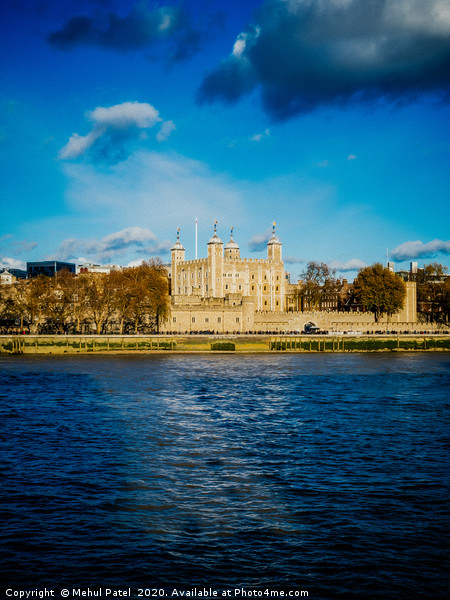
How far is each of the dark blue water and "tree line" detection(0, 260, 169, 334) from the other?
46.9 m

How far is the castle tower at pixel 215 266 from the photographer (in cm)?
11781

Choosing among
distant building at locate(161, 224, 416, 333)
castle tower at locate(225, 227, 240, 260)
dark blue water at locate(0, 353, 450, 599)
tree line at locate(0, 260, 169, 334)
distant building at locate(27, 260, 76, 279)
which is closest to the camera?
dark blue water at locate(0, 353, 450, 599)

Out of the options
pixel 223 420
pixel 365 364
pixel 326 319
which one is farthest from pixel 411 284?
pixel 223 420

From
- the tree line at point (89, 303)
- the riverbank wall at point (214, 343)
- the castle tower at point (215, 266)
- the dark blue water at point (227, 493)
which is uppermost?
the castle tower at point (215, 266)

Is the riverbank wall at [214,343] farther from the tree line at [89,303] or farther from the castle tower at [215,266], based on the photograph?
the castle tower at [215,266]

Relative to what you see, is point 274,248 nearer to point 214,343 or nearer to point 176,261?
point 176,261

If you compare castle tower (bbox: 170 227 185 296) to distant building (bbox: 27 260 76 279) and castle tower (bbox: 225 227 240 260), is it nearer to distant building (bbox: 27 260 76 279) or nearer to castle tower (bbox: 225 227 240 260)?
castle tower (bbox: 225 227 240 260)

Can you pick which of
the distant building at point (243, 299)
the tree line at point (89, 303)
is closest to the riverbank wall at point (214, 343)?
the tree line at point (89, 303)

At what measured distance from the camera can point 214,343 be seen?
84.8m

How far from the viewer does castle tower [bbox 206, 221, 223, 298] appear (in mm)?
117812

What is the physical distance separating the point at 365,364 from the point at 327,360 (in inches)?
229

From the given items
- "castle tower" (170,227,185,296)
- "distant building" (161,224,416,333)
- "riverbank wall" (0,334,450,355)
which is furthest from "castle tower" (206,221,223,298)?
"riverbank wall" (0,334,450,355)

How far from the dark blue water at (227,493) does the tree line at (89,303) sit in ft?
154

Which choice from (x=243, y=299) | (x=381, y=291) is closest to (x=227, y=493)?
(x=243, y=299)
